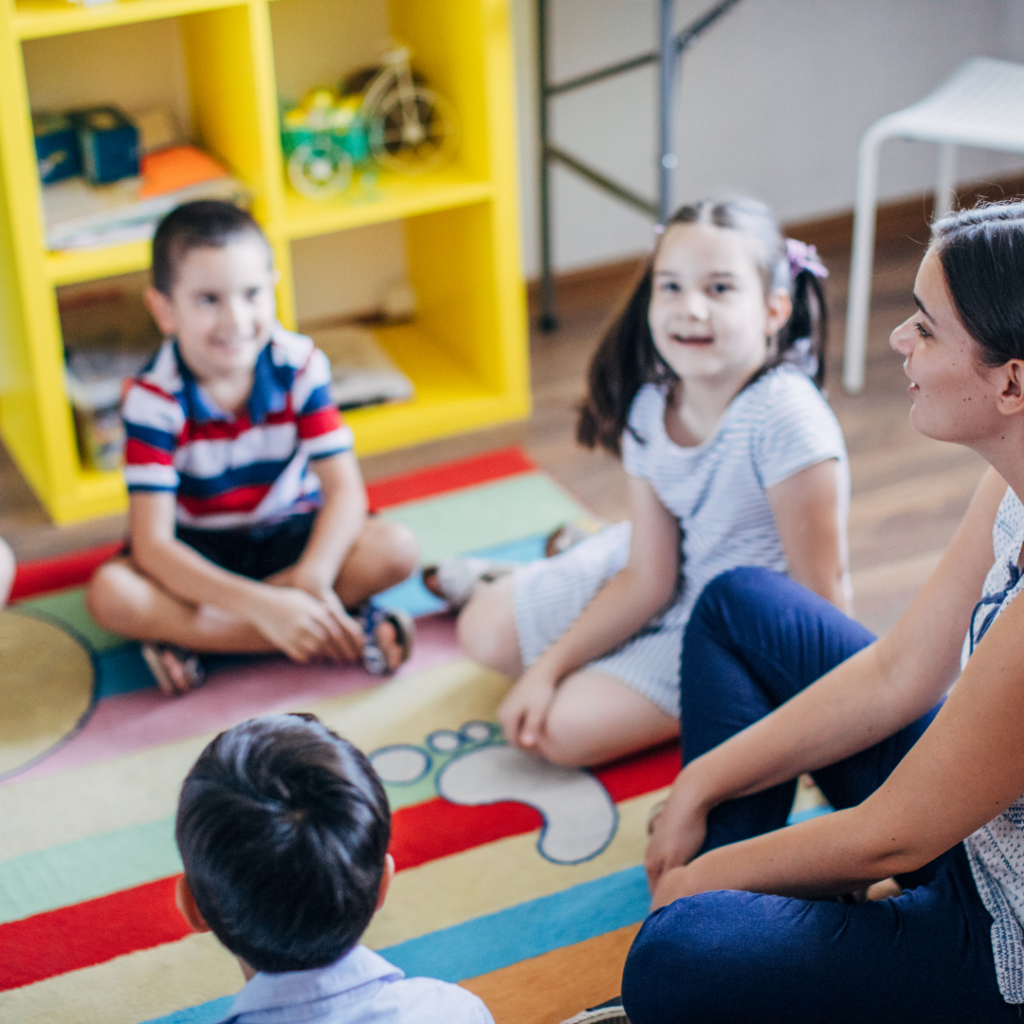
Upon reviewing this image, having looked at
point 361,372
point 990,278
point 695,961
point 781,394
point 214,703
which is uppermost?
point 990,278

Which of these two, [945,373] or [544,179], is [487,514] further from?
[945,373]

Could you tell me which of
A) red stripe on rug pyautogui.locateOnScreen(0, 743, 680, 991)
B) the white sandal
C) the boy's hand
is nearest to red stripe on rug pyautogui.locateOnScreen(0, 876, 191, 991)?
red stripe on rug pyautogui.locateOnScreen(0, 743, 680, 991)

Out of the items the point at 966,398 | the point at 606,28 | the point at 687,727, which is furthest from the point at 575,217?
the point at 966,398

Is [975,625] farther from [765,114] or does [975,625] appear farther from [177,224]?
[765,114]

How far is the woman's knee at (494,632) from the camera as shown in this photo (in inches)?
64.3

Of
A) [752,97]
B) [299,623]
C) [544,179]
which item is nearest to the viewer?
[299,623]

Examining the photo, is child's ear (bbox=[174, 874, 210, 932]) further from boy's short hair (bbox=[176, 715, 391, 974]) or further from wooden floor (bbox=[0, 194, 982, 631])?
wooden floor (bbox=[0, 194, 982, 631])

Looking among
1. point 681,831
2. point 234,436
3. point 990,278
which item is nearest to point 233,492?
point 234,436

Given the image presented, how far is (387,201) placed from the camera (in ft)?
7.24

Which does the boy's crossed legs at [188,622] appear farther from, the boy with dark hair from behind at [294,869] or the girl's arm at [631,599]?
the boy with dark hair from behind at [294,869]

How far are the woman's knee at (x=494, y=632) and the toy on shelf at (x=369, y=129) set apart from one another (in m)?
0.89

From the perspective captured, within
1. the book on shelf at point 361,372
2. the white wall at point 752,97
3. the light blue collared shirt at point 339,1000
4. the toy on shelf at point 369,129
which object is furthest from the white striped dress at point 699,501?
the white wall at point 752,97

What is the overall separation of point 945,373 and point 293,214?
1420mm

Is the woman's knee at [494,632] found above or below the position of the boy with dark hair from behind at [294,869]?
below
